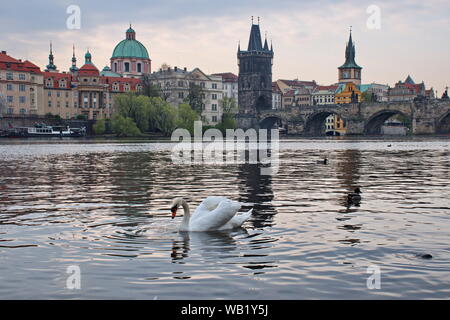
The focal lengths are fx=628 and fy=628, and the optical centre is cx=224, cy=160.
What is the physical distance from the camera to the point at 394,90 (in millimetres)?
A: 199375

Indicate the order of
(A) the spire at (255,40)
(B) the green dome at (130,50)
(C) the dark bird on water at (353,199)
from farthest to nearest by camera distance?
(B) the green dome at (130,50) → (A) the spire at (255,40) → (C) the dark bird on water at (353,199)

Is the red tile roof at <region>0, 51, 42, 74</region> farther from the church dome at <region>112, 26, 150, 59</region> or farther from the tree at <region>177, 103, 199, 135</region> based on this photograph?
the church dome at <region>112, 26, 150, 59</region>

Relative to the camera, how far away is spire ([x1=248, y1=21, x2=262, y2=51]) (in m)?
168

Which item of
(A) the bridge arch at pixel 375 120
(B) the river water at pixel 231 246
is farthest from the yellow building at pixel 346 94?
(B) the river water at pixel 231 246

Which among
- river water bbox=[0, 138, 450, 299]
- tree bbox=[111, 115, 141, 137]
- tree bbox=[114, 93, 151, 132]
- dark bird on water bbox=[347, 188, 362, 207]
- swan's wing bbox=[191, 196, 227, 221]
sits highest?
tree bbox=[114, 93, 151, 132]

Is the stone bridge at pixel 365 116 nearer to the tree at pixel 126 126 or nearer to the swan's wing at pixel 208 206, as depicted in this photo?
the tree at pixel 126 126

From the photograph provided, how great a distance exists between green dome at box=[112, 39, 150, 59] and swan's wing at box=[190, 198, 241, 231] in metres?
160

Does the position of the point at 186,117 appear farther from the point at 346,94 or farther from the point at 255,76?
the point at 346,94

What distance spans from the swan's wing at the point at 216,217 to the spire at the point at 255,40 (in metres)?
158

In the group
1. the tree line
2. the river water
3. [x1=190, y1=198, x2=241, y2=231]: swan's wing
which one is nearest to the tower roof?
the tree line

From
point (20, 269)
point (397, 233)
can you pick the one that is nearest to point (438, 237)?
point (397, 233)

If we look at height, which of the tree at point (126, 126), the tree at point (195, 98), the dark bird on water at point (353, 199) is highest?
the tree at point (195, 98)

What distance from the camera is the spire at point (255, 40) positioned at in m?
168

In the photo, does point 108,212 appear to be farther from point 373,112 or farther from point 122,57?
point 122,57
